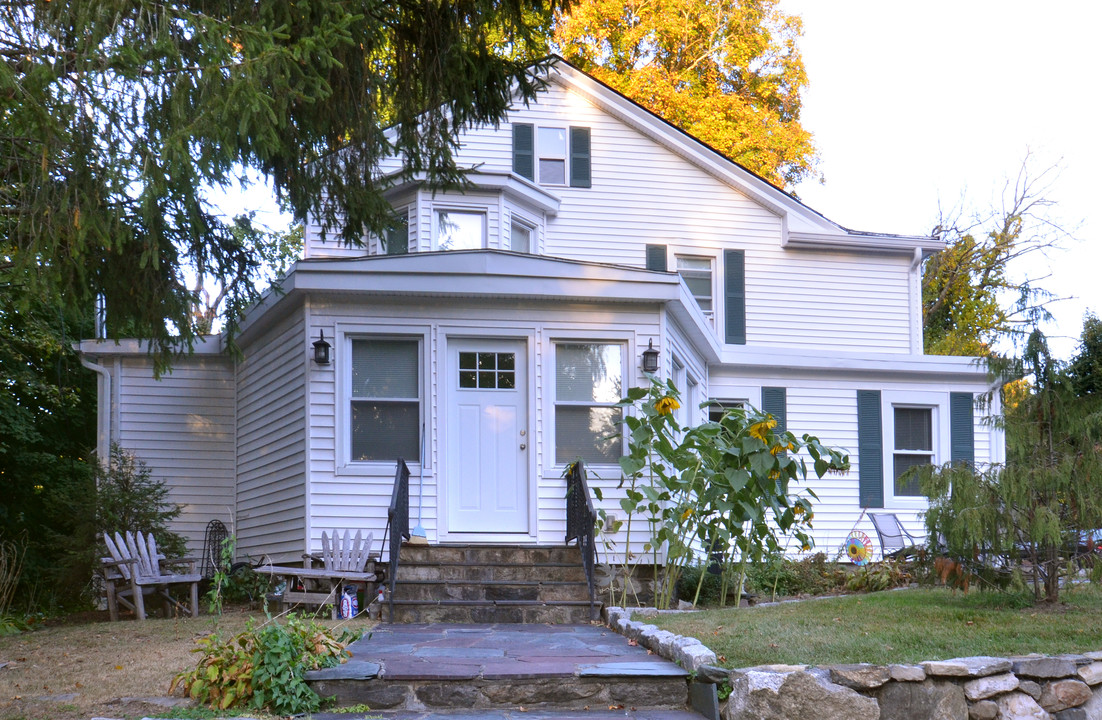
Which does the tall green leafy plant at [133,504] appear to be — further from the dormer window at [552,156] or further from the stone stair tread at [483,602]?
the dormer window at [552,156]

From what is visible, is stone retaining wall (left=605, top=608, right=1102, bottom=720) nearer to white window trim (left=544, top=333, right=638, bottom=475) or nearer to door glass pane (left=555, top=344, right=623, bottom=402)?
white window trim (left=544, top=333, right=638, bottom=475)

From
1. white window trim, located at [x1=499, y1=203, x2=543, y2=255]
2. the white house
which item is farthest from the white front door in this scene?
white window trim, located at [x1=499, y1=203, x2=543, y2=255]

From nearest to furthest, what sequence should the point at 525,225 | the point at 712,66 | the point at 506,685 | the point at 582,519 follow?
1. the point at 506,685
2. the point at 582,519
3. the point at 525,225
4. the point at 712,66

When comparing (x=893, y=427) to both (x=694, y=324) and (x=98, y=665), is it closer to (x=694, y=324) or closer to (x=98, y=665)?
(x=694, y=324)

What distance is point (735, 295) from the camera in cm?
1464

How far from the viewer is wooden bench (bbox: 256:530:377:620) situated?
7.85 m

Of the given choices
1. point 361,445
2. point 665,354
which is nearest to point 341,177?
point 361,445

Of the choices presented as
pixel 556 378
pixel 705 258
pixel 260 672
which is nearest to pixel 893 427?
pixel 705 258

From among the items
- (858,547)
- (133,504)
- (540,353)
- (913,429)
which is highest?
(540,353)

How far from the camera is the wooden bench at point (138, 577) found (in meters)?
8.76

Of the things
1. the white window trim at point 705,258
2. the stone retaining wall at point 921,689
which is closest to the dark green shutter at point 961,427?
the white window trim at point 705,258

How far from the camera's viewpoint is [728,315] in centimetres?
1453

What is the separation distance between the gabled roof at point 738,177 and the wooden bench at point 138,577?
29.1 ft

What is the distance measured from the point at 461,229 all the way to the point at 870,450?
619 centimetres
